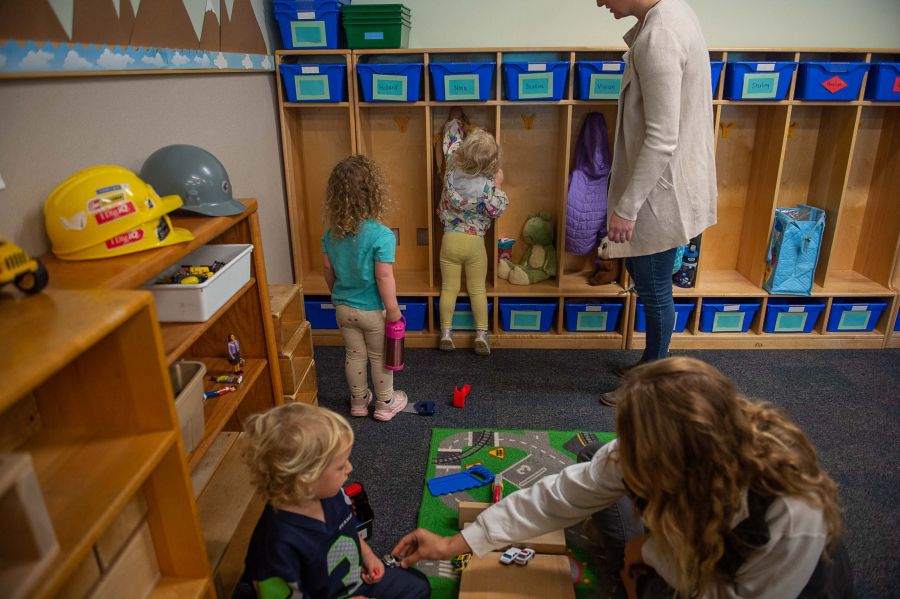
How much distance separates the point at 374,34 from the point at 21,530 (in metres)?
2.68

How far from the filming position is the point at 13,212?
1292 mm

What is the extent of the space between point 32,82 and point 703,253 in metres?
3.38

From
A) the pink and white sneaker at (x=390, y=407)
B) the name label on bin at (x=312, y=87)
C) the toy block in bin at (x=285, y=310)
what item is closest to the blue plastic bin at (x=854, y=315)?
the pink and white sneaker at (x=390, y=407)

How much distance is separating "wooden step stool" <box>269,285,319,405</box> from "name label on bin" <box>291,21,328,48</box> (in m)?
1.28

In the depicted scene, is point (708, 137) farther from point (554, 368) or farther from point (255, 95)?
point (255, 95)

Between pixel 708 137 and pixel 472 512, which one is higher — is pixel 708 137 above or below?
above

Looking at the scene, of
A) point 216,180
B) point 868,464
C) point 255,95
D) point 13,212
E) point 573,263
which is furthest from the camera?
point 573,263

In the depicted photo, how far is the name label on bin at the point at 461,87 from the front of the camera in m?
2.92

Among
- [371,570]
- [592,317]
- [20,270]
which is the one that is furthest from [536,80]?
[20,270]

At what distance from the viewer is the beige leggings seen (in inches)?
97.0

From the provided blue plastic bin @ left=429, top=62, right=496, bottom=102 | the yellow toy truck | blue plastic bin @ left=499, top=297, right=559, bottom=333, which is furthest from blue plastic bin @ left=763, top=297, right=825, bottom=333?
the yellow toy truck

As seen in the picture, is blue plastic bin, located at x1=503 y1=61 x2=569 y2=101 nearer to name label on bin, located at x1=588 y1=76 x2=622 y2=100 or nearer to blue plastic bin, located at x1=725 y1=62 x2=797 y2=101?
name label on bin, located at x1=588 y1=76 x2=622 y2=100

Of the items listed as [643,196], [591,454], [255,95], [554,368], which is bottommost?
[554,368]

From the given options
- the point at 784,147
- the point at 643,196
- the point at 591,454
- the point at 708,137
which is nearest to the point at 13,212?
the point at 591,454
